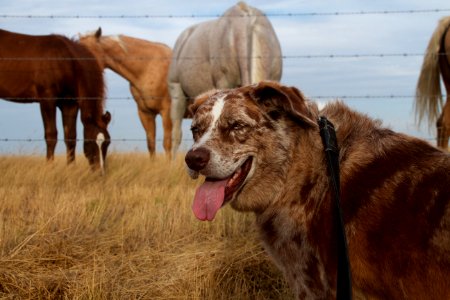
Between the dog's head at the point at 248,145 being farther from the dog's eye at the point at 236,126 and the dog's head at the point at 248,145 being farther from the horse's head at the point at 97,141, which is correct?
the horse's head at the point at 97,141

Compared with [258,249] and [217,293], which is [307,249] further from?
[258,249]

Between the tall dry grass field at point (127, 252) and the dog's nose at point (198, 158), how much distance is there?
1132mm

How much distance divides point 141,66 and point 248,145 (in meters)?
12.0

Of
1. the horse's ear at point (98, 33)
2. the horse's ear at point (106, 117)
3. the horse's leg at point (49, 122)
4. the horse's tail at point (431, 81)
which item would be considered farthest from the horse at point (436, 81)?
the horse's ear at point (98, 33)

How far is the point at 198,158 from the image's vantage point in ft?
10.1

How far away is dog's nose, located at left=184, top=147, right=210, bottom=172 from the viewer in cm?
307

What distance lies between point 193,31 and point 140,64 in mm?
3092

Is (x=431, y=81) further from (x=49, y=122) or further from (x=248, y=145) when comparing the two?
(x=248, y=145)

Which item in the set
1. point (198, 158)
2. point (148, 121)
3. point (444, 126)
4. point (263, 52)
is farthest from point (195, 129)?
point (148, 121)

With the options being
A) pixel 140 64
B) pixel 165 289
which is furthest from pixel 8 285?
pixel 140 64

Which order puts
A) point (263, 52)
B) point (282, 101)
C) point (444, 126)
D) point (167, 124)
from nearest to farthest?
point (282, 101)
point (263, 52)
point (444, 126)
point (167, 124)

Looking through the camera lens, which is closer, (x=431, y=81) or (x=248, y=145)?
(x=248, y=145)

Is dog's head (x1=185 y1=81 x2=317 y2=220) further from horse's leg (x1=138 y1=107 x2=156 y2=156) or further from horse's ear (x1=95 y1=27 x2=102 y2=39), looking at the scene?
horse's ear (x1=95 y1=27 x2=102 y2=39)

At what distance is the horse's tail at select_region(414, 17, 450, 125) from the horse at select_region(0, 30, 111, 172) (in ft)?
16.4
